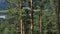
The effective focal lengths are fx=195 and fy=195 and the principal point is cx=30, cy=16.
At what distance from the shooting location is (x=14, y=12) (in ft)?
30.8

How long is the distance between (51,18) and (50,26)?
1.01m

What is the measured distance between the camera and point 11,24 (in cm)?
1477

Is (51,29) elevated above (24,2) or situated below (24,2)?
below

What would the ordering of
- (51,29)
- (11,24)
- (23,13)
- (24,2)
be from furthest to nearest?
(51,29)
(11,24)
(24,2)
(23,13)

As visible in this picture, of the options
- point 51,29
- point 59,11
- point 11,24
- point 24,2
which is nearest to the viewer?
point 59,11

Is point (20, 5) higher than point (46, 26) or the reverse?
higher

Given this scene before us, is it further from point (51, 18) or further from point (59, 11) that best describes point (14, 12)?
point (59, 11)

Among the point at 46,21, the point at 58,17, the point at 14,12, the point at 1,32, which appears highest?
the point at 58,17

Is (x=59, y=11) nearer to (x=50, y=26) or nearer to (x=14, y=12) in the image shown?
(x=14, y=12)

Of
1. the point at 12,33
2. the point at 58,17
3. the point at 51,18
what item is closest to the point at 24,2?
the point at 12,33

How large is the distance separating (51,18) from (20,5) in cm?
711

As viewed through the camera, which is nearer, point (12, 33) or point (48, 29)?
point (12, 33)

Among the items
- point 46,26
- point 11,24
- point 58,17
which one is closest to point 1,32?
point 11,24

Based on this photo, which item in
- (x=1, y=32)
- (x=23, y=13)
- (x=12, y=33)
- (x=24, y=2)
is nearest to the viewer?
(x=23, y=13)
